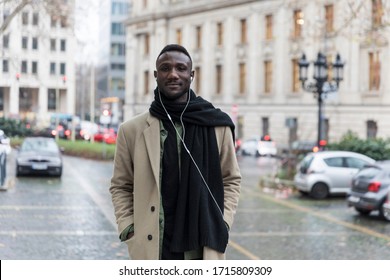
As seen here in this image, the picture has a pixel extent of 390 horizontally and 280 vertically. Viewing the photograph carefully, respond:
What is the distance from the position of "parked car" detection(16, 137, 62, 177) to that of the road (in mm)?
1366

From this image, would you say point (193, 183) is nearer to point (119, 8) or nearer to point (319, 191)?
point (319, 191)

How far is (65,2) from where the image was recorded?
15.6m

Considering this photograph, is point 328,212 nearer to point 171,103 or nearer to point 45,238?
point 45,238

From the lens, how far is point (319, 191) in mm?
23469

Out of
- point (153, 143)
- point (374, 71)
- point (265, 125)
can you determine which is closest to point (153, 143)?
point (153, 143)

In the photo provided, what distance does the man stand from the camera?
15.0ft

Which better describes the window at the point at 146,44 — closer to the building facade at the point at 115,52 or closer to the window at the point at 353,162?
the building facade at the point at 115,52

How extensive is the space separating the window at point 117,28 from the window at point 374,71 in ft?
65.7

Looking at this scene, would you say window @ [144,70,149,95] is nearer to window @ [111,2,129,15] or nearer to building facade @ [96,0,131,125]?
building facade @ [96,0,131,125]

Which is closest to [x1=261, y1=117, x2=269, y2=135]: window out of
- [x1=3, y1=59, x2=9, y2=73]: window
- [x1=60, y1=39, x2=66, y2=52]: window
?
[x1=60, y1=39, x2=66, y2=52]: window

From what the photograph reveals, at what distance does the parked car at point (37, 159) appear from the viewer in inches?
1086

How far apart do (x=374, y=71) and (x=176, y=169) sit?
44599mm

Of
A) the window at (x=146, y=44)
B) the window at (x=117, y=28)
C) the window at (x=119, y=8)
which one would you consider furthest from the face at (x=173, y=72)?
the window at (x=146, y=44)
